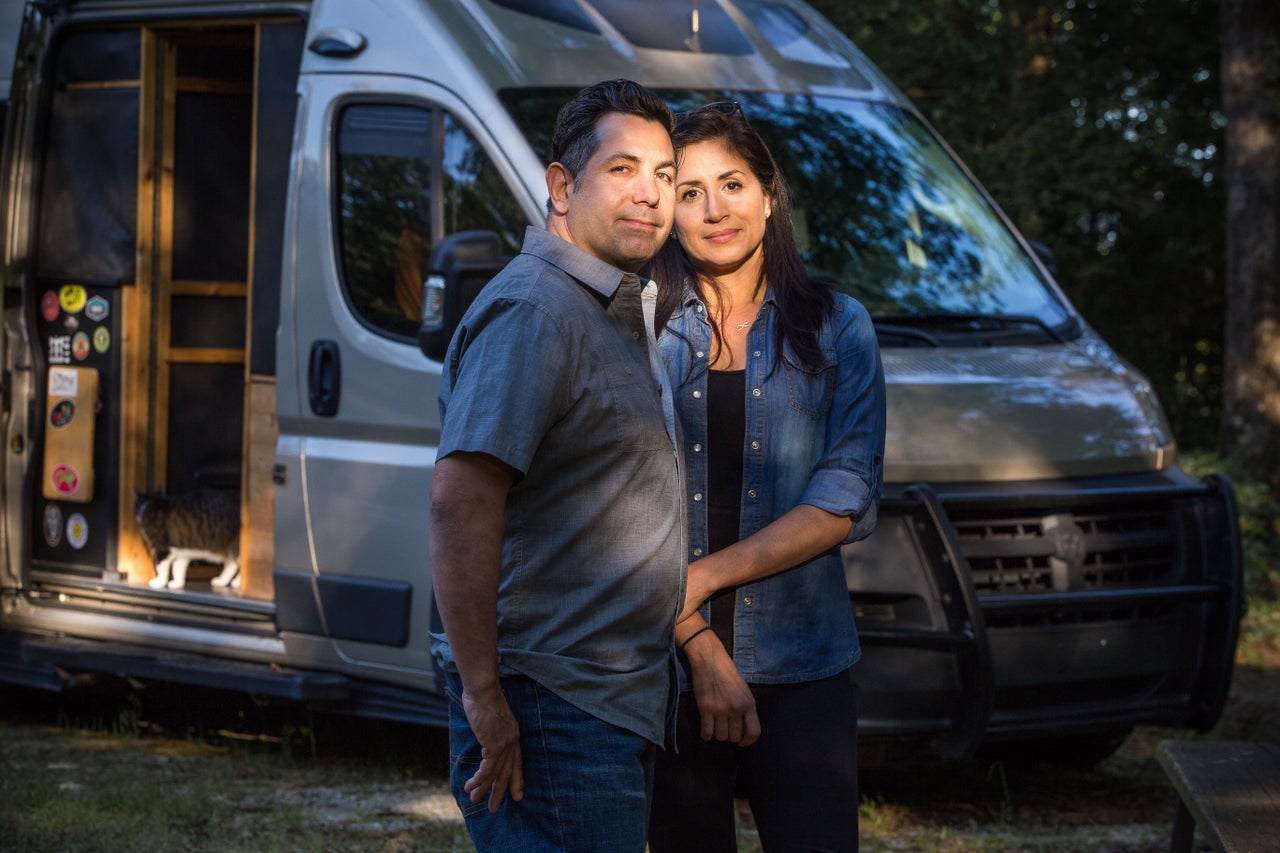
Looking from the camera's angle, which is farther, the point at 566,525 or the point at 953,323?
the point at 953,323

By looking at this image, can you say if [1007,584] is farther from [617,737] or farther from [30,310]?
[30,310]

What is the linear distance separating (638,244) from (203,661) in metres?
4.27

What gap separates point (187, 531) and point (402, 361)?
1.77m

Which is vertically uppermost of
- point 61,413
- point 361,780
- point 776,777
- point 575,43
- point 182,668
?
→ point 575,43

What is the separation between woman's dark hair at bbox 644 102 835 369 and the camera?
10.00 feet

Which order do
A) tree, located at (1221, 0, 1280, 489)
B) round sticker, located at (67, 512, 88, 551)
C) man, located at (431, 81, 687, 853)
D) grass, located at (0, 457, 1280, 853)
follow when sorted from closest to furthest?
man, located at (431, 81, 687, 853) < grass, located at (0, 457, 1280, 853) < round sticker, located at (67, 512, 88, 551) < tree, located at (1221, 0, 1280, 489)

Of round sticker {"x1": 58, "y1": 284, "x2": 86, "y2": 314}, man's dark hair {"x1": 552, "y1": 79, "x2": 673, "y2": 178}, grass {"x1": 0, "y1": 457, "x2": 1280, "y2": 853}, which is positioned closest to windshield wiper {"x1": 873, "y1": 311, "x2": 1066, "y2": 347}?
grass {"x1": 0, "y1": 457, "x2": 1280, "y2": 853}

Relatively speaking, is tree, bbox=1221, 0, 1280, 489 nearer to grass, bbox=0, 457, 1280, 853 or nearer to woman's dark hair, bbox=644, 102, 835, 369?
grass, bbox=0, 457, 1280, 853

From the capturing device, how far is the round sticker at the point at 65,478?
7000 millimetres

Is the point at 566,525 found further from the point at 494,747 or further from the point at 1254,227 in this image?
the point at 1254,227

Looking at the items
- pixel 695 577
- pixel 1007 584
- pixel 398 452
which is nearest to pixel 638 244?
pixel 695 577

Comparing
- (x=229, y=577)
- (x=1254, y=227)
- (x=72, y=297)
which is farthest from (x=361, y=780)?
(x=1254, y=227)

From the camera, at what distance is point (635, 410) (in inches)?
99.9

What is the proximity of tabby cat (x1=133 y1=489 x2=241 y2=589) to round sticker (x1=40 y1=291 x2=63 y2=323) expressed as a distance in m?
0.81
